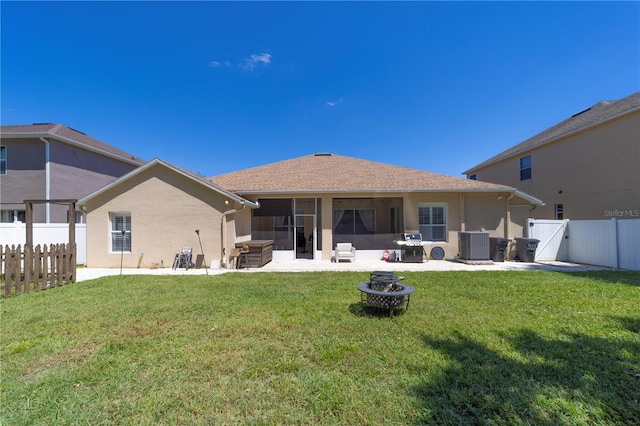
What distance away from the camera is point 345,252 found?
1080cm

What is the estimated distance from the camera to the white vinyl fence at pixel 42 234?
31.7ft

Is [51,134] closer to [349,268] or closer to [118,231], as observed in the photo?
[118,231]

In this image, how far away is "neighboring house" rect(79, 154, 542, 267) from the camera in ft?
32.4

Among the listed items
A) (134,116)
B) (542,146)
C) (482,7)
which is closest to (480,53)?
(482,7)

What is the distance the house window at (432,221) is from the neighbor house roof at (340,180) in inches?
42.1

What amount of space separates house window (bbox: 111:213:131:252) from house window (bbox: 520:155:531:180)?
22.7 meters

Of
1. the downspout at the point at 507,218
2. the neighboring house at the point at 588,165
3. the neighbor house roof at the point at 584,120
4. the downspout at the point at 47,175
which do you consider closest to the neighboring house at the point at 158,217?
the downspout at the point at 47,175

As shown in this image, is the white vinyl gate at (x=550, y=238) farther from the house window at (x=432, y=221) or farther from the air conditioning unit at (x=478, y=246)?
the house window at (x=432, y=221)

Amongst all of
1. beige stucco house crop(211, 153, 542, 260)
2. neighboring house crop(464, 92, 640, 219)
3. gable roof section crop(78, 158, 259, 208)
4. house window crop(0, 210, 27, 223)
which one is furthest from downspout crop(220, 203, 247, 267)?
neighboring house crop(464, 92, 640, 219)

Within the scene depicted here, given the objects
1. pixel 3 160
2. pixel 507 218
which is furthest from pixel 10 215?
pixel 507 218

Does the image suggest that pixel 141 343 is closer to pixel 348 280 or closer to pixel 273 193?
pixel 348 280

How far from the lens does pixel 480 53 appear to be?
425 inches

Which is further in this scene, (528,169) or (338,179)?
(528,169)

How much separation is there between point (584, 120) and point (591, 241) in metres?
8.02
